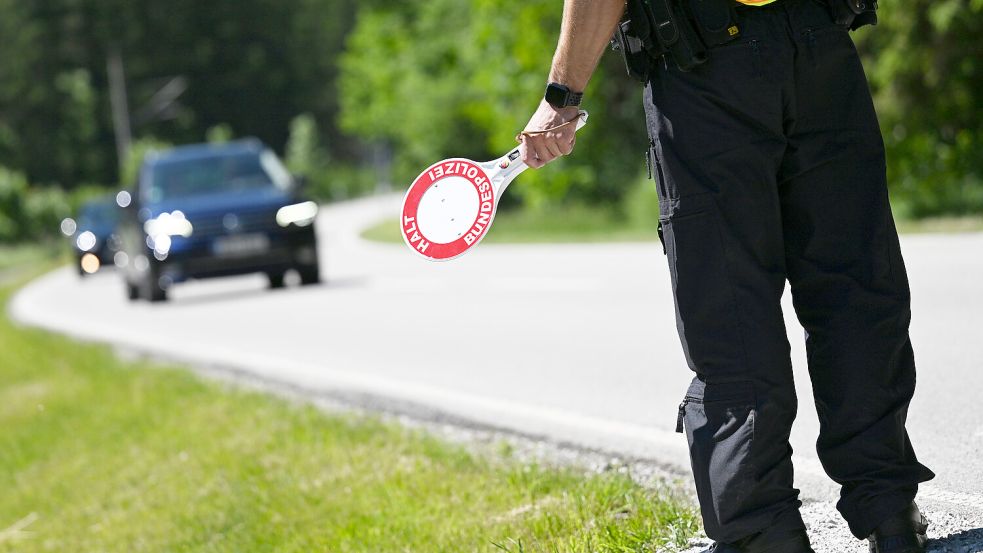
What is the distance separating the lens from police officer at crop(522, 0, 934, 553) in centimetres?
291

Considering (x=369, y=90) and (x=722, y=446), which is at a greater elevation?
(x=369, y=90)

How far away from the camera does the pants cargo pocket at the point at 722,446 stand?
2.91 meters

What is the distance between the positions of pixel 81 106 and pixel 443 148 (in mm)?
51132

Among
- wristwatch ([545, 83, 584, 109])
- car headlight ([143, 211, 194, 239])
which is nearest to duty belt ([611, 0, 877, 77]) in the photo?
wristwatch ([545, 83, 584, 109])

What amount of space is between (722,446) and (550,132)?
768mm

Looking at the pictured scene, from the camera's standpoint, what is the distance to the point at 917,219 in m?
17.8

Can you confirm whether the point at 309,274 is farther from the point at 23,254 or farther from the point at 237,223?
the point at 23,254

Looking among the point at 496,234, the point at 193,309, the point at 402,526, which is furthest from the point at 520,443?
the point at 496,234

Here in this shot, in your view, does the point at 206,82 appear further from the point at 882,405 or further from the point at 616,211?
the point at 882,405

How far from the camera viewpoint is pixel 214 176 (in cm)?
1633

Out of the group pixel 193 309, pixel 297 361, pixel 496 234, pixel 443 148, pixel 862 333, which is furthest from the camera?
pixel 443 148

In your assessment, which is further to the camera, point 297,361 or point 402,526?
point 297,361

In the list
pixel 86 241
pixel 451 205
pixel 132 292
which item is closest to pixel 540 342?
pixel 451 205

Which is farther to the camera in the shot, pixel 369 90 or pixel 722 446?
pixel 369 90
